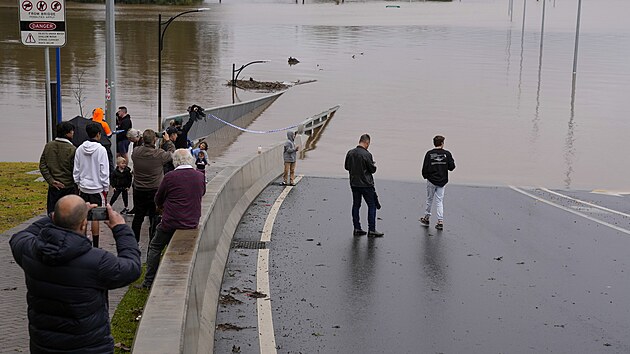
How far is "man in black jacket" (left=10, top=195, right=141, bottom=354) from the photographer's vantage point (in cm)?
537

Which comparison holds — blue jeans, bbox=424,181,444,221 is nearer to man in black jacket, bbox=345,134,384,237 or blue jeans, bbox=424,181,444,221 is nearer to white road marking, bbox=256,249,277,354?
man in black jacket, bbox=345,134,384,237

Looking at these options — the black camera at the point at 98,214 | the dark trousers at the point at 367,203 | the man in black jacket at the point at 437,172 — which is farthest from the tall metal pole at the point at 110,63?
the black camera at the point at 98,214

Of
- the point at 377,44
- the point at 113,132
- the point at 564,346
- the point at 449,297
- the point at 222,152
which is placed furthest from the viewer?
the point at 377,44

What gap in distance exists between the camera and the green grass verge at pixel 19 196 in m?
14.2

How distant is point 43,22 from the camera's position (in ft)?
44.4

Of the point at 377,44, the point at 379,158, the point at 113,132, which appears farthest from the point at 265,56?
the point at 113,132

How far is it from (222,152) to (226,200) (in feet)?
60.3

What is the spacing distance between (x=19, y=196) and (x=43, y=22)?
13.3 ft

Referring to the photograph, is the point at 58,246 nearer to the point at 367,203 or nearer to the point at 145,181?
the point at 145,181

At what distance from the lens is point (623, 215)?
18.1 meters

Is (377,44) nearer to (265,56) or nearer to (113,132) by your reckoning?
(265,56)

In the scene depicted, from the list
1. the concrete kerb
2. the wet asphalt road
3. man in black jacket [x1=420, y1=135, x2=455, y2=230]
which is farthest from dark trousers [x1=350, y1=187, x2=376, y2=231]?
the concrete kerb

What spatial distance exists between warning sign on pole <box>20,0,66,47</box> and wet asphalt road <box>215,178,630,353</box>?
3.96 metres

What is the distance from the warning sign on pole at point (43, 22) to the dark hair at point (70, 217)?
8659mm
